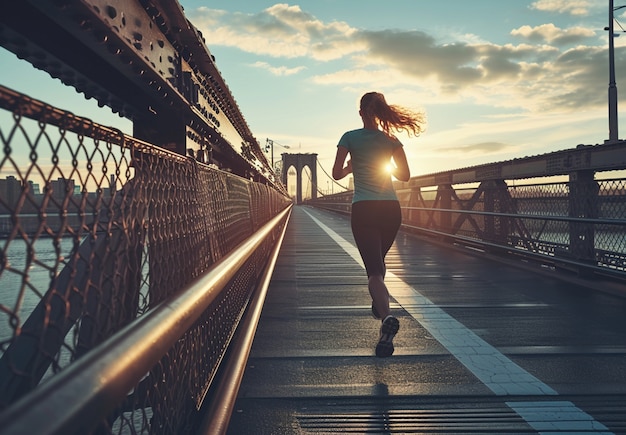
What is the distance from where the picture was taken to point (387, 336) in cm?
418

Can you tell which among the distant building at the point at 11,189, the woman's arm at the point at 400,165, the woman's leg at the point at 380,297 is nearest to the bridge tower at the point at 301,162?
the woman's arm at the point at 400,165

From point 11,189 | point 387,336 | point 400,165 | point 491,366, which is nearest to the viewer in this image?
point 11,189

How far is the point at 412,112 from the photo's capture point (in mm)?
4680

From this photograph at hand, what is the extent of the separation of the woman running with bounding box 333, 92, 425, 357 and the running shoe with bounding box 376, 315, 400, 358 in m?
0.24

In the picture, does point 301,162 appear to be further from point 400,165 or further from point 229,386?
point 229,386

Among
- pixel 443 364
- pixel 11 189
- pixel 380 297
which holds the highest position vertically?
pixel 11 189

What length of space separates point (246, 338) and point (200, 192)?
32.6 inches

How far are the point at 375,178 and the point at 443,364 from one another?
55.5 inches

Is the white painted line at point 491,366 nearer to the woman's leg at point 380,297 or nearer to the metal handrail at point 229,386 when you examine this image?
the woman's leg at point 380,297

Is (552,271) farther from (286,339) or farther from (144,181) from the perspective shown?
(144,181)

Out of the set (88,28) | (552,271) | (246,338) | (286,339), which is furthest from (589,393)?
(552,271)

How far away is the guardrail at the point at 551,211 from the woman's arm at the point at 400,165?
289 centimetres

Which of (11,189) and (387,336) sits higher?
(11,189)

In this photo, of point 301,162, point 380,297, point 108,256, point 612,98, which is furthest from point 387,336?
point 301,162
